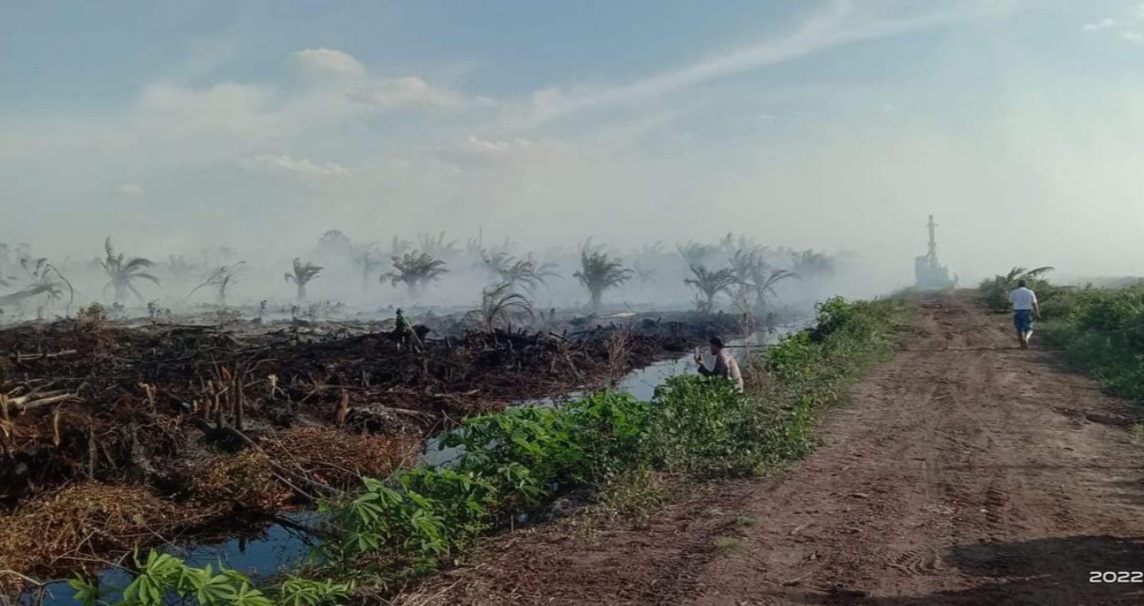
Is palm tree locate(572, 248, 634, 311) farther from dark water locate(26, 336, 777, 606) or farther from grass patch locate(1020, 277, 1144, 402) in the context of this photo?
dark water locate(26, 336, 777, 606)

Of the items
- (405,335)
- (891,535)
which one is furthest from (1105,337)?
(405,335)

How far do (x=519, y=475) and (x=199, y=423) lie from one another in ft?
17.7

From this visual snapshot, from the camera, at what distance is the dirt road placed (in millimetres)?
4605

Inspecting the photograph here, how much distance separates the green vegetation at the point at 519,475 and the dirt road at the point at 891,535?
1.33 feet

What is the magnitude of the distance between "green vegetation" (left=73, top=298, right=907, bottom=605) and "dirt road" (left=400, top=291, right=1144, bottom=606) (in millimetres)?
405

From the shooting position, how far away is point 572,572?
5168 millimetres

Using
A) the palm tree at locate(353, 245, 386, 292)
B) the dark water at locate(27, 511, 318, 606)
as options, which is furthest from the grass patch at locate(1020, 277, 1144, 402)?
the palm tree at locate(353, 245, 386, 292)

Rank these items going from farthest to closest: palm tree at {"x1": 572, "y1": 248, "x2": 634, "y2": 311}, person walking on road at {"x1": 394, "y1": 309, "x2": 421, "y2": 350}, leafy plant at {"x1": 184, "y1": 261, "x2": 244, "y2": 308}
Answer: palm tree at {"x1": 572, "y1": 248, "x2": 634, "y2": 311}, leafy plant at {"x1": 184, "y1": 261, "x2": 244, "y2": 308}, person walking on road at {"x1": 394, "y1": 309, "x2": 421, "y2": 350}

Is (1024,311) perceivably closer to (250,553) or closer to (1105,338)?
(1105,338)

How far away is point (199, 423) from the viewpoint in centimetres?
979

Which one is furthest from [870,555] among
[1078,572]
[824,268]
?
[824,268]

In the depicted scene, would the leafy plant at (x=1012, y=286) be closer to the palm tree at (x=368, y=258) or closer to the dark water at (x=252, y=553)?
the dark water at (x=252, y=553)

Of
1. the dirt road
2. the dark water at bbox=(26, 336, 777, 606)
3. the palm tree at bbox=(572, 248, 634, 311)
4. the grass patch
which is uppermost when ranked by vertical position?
the palm tree at bbox=(572, 248, 634, 311)

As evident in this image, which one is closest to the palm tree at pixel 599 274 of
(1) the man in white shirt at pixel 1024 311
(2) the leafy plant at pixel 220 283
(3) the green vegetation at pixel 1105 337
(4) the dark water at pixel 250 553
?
(2) the leafy plant at pixel 220 283
